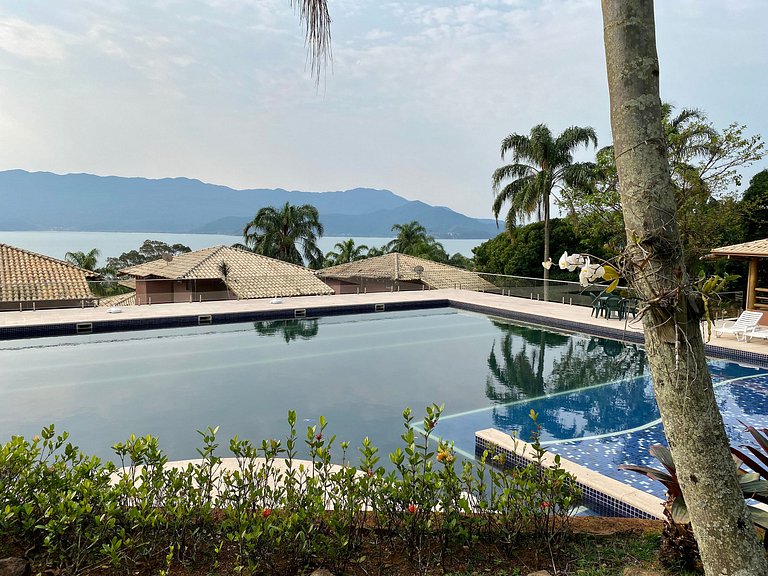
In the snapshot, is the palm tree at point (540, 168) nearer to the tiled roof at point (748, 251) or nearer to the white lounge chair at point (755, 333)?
the tiled roof at point (748, 251)

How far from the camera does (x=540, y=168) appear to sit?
24.5 metres

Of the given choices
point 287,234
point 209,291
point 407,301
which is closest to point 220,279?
point 209,291

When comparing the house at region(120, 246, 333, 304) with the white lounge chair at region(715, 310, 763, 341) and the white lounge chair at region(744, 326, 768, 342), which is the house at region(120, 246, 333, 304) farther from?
the white lounge chair at region(744, 326, 768, 342)

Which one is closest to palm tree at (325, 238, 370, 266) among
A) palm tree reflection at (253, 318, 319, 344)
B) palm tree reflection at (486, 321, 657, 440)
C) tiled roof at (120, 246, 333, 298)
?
tiled roof at (120, 246, 333, 298)

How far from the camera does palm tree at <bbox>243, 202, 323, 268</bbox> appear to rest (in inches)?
1403

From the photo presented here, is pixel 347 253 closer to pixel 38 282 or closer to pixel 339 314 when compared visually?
pixel 339 314

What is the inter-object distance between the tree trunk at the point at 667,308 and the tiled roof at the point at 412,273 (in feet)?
54.6

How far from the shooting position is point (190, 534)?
2.80 meters

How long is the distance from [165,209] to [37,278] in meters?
181

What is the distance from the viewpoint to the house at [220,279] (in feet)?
51.5

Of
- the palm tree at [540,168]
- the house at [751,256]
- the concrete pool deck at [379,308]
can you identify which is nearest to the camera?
the concrete pool deck at [379,308]

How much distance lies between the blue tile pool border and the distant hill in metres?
103

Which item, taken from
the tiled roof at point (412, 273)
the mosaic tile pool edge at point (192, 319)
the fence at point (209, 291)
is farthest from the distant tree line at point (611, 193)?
the mosaic tile pool edge at point (192, 319)

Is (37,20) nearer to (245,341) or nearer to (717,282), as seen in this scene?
(245,341)
